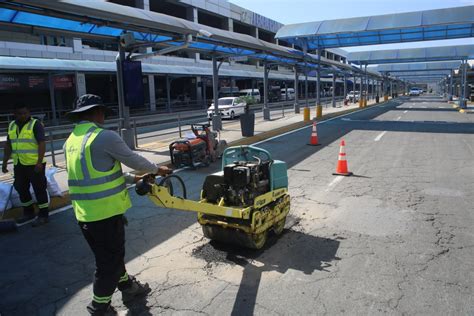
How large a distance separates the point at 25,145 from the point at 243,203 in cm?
341

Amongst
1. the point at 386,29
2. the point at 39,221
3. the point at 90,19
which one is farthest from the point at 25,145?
the point at 386,29

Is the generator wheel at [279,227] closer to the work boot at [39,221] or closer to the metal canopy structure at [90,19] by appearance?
the work boot at [39,221]

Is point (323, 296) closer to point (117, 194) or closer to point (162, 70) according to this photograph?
point (117, 194)

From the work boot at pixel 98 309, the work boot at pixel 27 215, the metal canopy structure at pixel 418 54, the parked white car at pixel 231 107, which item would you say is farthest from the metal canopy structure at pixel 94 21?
the metal canopy structure at pixel 418 54

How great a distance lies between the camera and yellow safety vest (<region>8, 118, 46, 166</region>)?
582 centimetres

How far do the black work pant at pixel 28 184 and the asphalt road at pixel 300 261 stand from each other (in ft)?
1.27

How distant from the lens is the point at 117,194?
341 centimetres

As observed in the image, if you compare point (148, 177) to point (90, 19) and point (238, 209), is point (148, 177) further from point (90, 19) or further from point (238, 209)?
point (90, 19)

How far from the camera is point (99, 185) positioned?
A: 3.31 m

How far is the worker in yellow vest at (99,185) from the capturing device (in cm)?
327

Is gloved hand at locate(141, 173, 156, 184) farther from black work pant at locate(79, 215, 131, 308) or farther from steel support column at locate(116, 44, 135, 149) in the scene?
steel support column at locate(116, 44, 135, 149)

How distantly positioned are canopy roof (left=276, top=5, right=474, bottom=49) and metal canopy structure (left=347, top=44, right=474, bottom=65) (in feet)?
46.9

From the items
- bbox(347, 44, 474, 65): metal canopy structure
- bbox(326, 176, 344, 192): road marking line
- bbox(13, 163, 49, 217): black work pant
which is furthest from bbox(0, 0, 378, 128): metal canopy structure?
bbox(347, 44, 474, 65): metal canopy structure

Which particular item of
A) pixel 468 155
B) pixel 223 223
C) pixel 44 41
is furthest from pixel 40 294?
pixel 44 41
